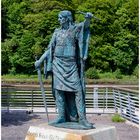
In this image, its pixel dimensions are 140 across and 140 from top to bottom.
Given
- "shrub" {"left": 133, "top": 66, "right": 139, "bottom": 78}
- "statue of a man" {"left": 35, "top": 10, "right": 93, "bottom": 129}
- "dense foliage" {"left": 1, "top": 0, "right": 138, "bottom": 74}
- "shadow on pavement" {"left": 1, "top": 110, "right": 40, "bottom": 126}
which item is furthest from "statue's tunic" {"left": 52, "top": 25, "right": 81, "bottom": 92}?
"dense foliage" {"left": 1, "top": 0, "right": 138, "bottom": 74}

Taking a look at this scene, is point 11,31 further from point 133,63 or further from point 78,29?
point 78,29

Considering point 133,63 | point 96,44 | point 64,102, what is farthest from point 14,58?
point 64,102

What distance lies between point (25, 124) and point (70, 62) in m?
5.51

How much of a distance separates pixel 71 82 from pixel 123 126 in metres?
5.47

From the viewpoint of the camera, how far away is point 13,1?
3797 centimetres

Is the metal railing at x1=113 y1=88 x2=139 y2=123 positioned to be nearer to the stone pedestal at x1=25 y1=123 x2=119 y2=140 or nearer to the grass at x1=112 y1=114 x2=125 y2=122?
the grass at x1=112 y1=114 x2=125 y2=122

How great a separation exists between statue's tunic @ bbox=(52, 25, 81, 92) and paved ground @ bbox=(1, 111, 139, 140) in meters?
3.64

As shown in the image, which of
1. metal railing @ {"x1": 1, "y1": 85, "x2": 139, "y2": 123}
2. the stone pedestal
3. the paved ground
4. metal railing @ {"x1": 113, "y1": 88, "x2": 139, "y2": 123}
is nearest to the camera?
the stone pedestal

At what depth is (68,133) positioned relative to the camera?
6.82m

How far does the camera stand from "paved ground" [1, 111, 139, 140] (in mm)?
10814

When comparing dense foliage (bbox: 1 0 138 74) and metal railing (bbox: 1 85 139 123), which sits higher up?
dense foliage (bbox: 1 0 138 74)

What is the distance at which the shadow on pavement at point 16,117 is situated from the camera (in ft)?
41.3

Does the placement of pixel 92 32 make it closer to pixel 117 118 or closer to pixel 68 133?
pixel 117 118

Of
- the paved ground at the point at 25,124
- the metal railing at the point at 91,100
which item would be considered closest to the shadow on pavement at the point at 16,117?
the paved ground at the point at 25,124
